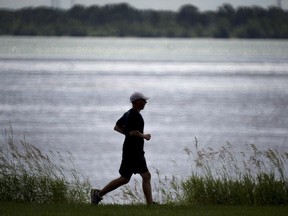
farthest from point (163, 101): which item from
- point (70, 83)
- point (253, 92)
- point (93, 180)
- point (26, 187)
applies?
point (26, 187)

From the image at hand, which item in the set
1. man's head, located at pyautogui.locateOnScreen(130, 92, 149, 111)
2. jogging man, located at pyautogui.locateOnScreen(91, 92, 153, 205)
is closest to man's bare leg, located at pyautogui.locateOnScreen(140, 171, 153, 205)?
jogging man, located at pyautogui.locateOnScreen(91, 92, 153, 205)

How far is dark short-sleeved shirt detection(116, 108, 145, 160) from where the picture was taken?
13.0 m

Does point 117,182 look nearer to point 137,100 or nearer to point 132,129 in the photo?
point 132,129

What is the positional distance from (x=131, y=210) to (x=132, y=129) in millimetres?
1150

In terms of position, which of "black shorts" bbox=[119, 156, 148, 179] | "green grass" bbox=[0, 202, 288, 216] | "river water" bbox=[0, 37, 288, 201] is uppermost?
"river water" bbox=[0, 37, 288, 201]

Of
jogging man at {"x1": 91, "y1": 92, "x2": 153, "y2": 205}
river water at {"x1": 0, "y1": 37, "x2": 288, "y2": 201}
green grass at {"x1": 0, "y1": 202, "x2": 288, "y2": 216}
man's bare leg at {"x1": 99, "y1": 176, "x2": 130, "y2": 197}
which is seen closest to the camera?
green grass at {"x1": 0, "y1": 202, "x2": 288, "y2": 216}

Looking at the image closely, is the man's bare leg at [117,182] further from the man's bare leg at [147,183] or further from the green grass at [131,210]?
the green grass at [131,210]

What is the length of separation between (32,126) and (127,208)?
27150 millimetres

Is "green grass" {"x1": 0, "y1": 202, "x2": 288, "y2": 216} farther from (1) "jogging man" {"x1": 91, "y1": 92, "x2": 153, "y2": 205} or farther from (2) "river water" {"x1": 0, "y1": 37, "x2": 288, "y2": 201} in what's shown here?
(2) "river water" {"x1": 0, "y1": 37, "x2": 288, "y2": 201}

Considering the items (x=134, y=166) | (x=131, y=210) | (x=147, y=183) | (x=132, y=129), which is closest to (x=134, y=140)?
(x=132, y=129)

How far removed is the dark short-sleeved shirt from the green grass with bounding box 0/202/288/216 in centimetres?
72

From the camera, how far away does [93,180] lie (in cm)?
2169

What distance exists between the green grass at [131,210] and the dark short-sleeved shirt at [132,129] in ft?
2.38

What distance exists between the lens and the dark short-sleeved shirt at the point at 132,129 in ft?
42.8
